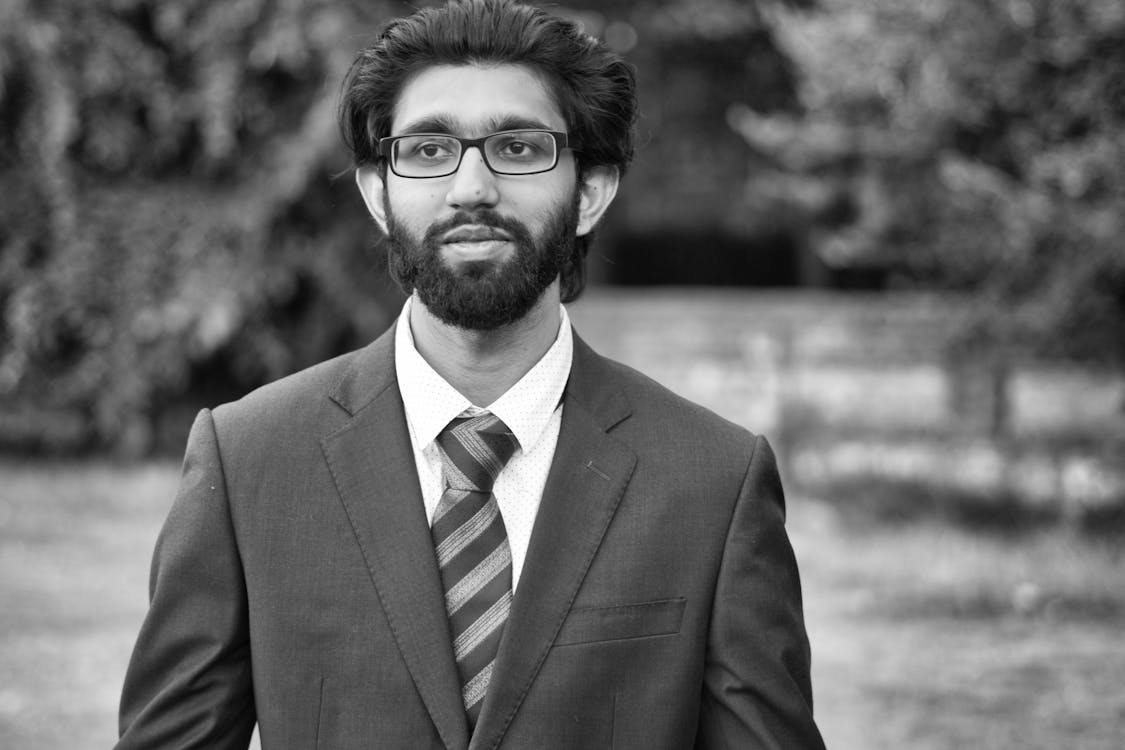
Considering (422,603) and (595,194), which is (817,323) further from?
(422,603)

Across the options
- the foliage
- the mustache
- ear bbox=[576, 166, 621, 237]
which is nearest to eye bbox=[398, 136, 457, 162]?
the mustache

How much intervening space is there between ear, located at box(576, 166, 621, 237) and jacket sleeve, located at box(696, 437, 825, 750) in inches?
24.9

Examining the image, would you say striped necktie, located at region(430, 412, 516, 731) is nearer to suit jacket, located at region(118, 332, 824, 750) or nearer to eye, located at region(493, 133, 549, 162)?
suit jacket, located at region(118, 332, 824, 750)

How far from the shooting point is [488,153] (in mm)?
2279

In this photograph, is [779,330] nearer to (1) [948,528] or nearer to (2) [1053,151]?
(1) [948,528]

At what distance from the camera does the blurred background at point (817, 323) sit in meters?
6.24

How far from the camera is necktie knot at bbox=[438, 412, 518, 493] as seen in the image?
2291 millimetres

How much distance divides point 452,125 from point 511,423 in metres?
0.53

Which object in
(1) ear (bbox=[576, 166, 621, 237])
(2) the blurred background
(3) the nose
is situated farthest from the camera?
(2) the blurred background

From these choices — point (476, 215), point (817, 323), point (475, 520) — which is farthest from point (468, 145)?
point (817, 323)

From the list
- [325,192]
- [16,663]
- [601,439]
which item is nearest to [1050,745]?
[601,439]

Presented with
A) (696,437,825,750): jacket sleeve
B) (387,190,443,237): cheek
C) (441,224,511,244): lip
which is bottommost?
(696,437,825,750): jacket sleeve

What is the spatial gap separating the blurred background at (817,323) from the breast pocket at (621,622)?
3301 millimetres

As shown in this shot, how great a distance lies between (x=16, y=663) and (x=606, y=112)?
4.51 meters
